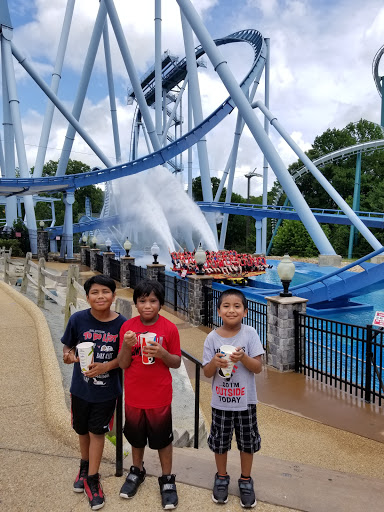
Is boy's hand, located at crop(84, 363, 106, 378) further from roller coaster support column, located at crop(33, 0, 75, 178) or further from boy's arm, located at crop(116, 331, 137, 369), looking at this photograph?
roller coaster support column, located at crop(33, 0, 75, 178)

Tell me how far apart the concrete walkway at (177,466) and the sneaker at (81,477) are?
2.2 inches

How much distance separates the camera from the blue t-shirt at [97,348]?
270 cm

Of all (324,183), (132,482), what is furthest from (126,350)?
(324,183)

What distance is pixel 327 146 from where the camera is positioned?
51219mm

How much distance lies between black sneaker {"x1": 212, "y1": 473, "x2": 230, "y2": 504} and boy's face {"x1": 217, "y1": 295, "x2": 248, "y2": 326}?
102cm

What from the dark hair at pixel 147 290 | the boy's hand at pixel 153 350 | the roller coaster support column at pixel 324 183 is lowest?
the boy's hand at pixel 153 350

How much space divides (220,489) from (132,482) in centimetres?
57

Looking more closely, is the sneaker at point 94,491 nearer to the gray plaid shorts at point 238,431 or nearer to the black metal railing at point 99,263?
the gray plaid shorts at point 238,431

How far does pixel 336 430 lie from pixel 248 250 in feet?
153

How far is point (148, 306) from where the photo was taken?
2604 mm

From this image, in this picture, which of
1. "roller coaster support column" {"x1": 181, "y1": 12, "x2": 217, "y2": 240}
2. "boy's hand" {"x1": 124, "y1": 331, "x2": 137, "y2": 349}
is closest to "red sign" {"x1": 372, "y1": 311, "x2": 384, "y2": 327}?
"boy's hand" {"x1": 124, "y1": 331, "x2": 137, "y2": 349}

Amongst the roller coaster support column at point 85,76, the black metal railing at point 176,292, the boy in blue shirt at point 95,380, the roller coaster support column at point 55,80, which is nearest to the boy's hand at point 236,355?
the boy in blue shirt at point 95,380

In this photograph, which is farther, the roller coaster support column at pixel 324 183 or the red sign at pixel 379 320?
the roller coaster support column at pixel 324 183

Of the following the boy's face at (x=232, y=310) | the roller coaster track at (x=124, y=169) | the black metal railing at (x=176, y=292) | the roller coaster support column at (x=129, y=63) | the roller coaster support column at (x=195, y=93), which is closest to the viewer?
the boy's face at (x=232, y=310)
